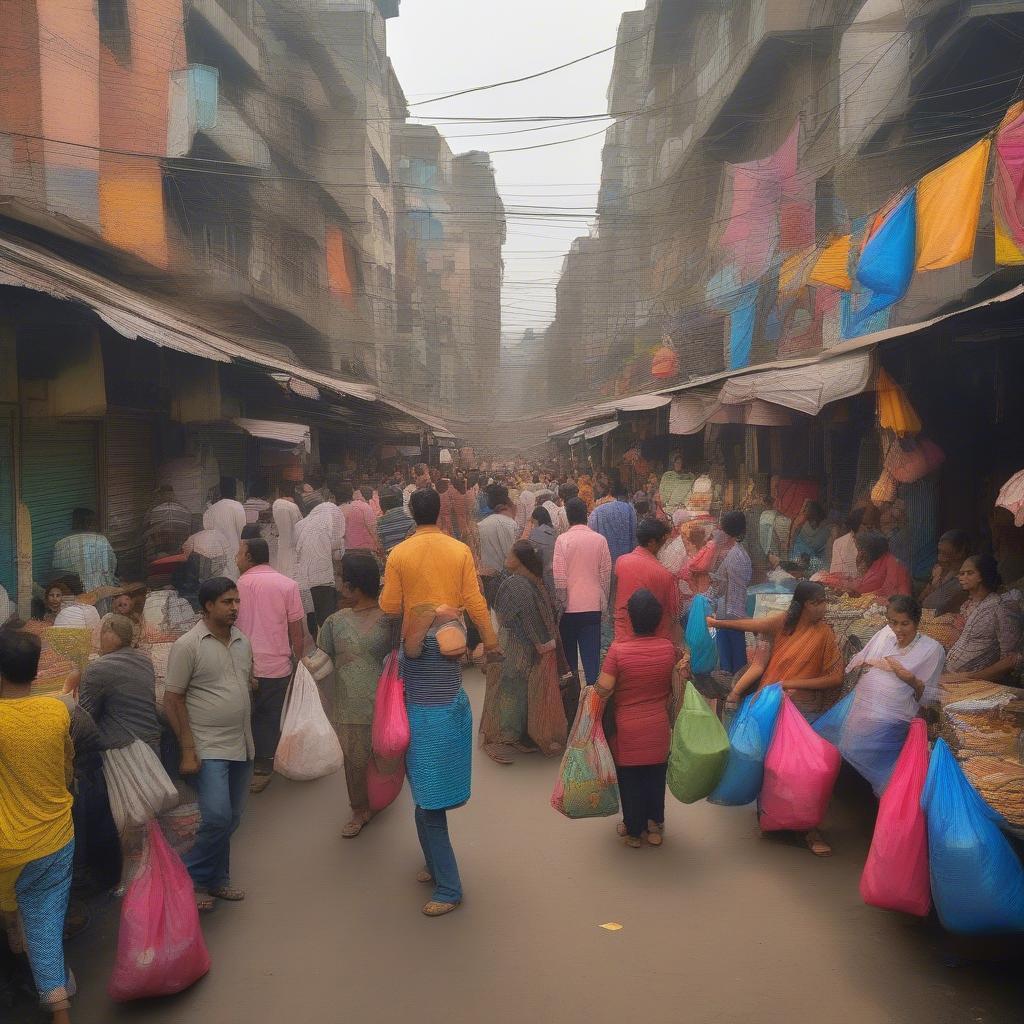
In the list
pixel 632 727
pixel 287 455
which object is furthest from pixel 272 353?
pixel 632 727

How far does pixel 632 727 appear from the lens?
5.06 meters

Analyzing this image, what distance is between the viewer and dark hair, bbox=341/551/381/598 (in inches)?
201

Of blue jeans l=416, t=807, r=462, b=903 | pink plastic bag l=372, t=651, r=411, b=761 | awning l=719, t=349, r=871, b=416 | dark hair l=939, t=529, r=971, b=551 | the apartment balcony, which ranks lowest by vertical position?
blue jeans l=416, t=807, r=462, b=903

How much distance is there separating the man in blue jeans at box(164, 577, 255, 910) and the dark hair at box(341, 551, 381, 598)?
76 centimetres

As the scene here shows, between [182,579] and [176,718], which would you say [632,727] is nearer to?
[176,718]

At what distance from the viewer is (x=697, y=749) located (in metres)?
4.93

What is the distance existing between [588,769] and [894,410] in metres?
4.75

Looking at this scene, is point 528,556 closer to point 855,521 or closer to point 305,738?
point 305,738

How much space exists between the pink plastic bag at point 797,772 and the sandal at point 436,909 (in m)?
1.76

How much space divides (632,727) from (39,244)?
8747 mm

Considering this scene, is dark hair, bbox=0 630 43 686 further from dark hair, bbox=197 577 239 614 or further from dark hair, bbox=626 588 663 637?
dark hair, bbox=626 588 663 637

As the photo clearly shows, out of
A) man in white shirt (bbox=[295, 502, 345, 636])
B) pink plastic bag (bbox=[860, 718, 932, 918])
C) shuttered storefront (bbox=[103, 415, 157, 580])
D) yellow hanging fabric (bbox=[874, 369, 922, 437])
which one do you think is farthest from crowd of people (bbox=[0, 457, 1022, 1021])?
shuttered storefront (bbox=[103, 415, 157, 580])

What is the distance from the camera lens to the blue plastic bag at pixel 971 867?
12.1 ft

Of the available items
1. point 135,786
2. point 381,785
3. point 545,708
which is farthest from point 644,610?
point 135,786
